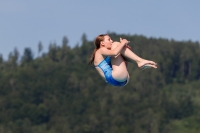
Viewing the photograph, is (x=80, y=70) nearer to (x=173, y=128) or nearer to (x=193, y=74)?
(x=193, y=74)

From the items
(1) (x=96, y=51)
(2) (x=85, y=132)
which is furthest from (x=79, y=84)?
(1) (x=96, y=51)

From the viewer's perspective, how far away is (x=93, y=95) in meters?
181

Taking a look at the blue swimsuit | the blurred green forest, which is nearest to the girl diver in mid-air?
the blue swimsuit

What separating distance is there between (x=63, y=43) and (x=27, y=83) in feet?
62.5

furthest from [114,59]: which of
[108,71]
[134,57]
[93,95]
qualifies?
[93,95]

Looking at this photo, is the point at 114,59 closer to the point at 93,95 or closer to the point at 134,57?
the point at 134,57

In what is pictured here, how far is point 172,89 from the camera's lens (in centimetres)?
18888

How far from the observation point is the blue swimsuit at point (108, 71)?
1984 centimetres

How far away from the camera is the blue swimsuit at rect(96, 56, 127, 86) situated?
65.1 feet

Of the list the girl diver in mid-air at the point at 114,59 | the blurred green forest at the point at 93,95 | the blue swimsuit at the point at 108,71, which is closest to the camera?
the girl diver in mid-air at the point at 114,59

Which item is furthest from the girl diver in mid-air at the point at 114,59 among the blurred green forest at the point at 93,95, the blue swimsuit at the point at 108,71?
the blurred green forest at the point at 93,95

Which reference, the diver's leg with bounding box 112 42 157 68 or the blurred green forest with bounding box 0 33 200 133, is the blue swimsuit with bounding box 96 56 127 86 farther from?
the blurred green forest with bounding box 0 33 200 133

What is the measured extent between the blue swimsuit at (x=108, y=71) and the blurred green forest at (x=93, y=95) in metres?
128

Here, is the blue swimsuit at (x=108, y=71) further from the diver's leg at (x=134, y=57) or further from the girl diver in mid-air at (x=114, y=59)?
the diver's leg at (x=134, y=57)
